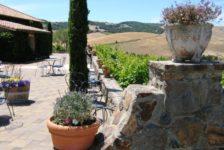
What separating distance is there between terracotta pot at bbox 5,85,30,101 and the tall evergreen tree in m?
1.25

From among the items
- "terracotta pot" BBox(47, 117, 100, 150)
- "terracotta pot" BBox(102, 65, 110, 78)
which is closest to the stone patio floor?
"terracotta pot" BBox(47, 117, 100, 150)

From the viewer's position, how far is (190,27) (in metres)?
4.29

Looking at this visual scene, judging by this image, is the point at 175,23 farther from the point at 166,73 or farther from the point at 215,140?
the point at 215,140

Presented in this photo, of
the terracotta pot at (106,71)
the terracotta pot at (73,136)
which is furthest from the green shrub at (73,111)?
the terracotta pot at (106,71)

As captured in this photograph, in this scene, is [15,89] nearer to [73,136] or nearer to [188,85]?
[73,136]

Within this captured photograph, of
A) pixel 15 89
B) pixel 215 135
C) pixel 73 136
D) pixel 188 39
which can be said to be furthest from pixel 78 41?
pixel 215 135

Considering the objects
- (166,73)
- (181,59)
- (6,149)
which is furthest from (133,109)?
(6,149)

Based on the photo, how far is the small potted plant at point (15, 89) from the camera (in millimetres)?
9698

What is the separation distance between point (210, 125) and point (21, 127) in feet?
13.4

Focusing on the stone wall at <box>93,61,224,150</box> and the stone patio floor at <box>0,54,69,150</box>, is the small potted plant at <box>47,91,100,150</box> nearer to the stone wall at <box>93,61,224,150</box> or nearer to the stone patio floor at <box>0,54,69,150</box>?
the stone wall at <box>93,61,224,150</box>

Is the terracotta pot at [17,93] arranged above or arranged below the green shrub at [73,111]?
below

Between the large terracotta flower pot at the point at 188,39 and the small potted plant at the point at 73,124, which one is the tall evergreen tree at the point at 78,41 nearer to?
the small potted plant at the point at 73,124

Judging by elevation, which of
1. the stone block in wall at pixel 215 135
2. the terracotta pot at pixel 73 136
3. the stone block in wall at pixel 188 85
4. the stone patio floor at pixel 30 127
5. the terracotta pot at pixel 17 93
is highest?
the stone block in wall at pixel 188 85

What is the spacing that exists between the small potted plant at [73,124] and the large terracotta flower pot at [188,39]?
1414 millimetres
